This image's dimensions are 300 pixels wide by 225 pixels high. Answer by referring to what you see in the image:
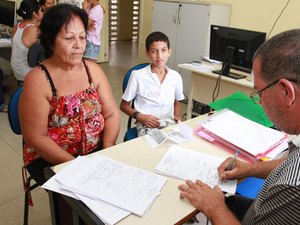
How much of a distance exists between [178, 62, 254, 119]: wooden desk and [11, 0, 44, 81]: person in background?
1662 mm

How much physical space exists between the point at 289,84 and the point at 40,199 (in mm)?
1848

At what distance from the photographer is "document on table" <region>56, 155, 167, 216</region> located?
0.94 meters

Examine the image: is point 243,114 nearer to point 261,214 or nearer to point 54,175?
point 261,214

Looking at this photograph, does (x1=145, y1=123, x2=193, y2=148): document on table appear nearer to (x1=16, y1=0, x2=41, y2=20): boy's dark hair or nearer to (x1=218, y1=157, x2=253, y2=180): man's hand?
(x1=218, y1=157, x2=253, y2=180): man's hand

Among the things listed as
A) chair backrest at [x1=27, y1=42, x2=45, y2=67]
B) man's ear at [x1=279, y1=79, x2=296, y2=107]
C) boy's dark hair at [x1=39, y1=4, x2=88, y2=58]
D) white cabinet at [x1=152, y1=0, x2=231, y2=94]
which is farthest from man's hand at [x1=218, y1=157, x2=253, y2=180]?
white cabinet at [x1=152, y1=0, x2=231, y2=94]

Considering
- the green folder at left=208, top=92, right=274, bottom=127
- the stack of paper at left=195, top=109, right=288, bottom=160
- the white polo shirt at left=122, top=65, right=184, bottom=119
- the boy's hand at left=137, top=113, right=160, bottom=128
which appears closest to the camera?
the stack of paper at left=195, top=109, right=288, bottom=160

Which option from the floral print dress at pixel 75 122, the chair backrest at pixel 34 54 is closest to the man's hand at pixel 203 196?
the floral print dress at pixel 75 122

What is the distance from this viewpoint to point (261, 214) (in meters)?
0.76

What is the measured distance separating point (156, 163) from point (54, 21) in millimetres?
861

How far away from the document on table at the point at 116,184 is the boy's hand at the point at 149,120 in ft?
2.26

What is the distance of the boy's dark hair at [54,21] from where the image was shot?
4.61ft

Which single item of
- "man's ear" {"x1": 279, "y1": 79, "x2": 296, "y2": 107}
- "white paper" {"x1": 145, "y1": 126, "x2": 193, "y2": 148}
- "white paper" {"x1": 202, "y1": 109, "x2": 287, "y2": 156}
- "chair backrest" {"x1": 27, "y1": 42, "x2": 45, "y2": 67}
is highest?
"man's ear" {"x1": 279, "y1": 79, "x2": 296, "y2": 107}

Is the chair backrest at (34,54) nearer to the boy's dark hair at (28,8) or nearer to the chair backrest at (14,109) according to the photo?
the boy's dark hair at (28,8)

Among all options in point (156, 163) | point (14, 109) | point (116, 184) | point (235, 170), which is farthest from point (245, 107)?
point (14, 109)
